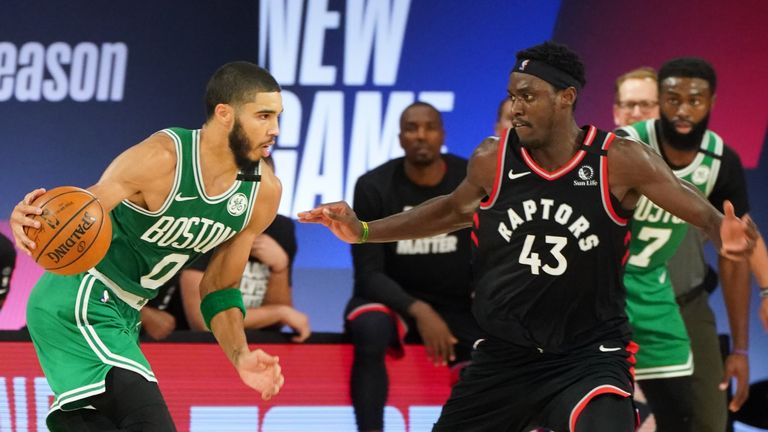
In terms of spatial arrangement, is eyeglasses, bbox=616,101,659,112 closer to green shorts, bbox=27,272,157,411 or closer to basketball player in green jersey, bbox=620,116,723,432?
basketball player in green jersey, bbox=620,116,723,432

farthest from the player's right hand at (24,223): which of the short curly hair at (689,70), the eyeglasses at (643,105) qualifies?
the eyeglasses at (643,105)

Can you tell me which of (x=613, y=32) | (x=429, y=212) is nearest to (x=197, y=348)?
(x=429, y=212)

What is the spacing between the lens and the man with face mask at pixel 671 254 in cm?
573

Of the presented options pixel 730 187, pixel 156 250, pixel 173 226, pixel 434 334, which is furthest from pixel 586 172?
pixel 434 334

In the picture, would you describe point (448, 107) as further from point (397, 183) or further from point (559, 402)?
point (559, 402)

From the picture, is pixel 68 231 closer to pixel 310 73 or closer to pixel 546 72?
pixel 546 72

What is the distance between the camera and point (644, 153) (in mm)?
4492

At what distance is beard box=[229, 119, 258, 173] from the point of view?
468 cm

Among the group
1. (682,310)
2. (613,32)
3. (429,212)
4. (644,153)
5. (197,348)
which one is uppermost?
(613,32)

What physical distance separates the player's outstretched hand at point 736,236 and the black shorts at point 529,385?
0.68 metres

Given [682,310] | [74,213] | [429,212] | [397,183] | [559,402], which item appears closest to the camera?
[74,213]

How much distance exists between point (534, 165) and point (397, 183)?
6.78 feet

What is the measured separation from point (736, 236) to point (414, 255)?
2.61 meters

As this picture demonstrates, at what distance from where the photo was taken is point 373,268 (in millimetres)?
6371
